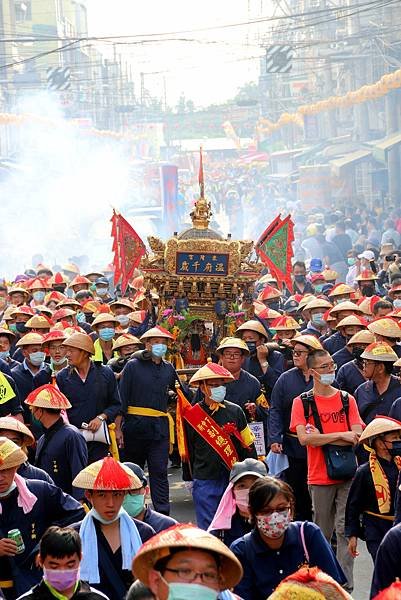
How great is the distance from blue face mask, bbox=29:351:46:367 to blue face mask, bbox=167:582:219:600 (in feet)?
26.3

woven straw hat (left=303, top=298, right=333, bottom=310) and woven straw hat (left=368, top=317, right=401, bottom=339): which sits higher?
woven straw hat (left=368, top=317, right=401, bottom=339)

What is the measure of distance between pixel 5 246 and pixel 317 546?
131ft

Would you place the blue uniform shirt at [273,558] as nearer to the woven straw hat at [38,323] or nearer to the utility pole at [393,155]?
the woven straw hat at [38,323]

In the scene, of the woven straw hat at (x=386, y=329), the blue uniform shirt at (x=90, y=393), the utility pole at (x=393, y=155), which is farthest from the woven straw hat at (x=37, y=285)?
the utility pole at (x=393, y=155)

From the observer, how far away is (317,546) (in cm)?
607

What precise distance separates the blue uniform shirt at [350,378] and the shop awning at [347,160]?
103ft

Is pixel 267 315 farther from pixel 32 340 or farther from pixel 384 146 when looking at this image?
pixel 384 146

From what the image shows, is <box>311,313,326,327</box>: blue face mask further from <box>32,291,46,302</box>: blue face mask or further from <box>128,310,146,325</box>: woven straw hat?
<box>32,291,46,302</box>: blue face mask

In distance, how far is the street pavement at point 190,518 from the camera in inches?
364

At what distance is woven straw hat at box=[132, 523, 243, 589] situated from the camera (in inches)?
151

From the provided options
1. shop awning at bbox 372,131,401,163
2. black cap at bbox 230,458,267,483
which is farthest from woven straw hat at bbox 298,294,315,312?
shop awning at bbox 372,131,401,163

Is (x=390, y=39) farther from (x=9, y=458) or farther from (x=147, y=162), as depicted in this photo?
(x=9, y=458)

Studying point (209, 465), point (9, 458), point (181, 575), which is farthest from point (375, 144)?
point (181, 575)

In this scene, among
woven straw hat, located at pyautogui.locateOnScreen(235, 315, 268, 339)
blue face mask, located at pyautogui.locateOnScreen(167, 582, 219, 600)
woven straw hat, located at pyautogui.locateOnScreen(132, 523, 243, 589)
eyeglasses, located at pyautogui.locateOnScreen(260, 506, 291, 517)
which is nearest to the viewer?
blue face mask, located at pyautogui.locateOnScreen(167, 582, 219, 600)
